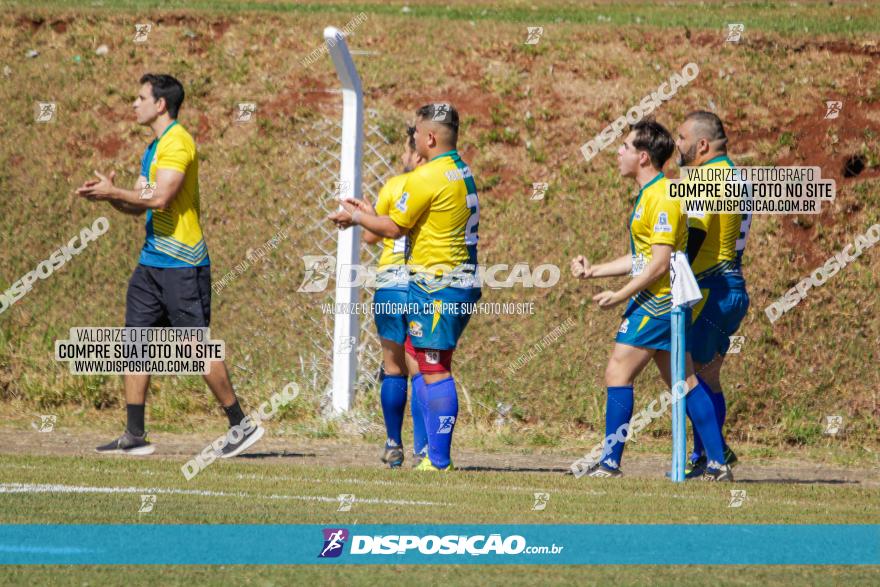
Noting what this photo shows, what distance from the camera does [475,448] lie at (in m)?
10.3

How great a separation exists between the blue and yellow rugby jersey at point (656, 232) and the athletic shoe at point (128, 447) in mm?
3494

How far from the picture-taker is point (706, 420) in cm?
802

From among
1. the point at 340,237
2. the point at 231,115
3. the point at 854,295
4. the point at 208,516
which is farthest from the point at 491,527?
the point at 231,115

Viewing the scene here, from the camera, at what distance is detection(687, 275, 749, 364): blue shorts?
326 inches

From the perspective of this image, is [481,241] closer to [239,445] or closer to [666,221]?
[239,445]

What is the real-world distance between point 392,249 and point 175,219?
1.47 metres

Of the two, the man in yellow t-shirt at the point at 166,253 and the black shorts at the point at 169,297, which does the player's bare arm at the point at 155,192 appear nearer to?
the man in yellow t-shirt at the point at 166,253

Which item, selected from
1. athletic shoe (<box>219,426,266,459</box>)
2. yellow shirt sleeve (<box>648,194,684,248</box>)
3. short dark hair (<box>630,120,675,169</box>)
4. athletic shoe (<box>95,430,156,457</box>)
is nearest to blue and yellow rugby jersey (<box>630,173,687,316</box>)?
yellow shirt sleeve (<box>648,194,684,248</box>)

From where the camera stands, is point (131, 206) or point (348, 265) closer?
point (131, 206)

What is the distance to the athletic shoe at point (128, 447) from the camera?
8758 millimetres

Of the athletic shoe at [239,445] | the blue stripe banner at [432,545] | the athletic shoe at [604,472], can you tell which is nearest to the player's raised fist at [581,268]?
the athletic shoe at [604,472]

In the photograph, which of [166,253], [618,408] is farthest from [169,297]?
[618,408]

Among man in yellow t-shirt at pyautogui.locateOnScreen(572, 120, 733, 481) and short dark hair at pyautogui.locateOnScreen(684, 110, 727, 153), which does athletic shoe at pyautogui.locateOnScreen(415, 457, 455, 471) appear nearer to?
man in yellow t-shirt at pyautogui.locateOnScreen(572, 120, 733, 481)

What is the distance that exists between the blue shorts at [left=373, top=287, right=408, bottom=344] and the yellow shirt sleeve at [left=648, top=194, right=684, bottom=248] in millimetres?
1633
